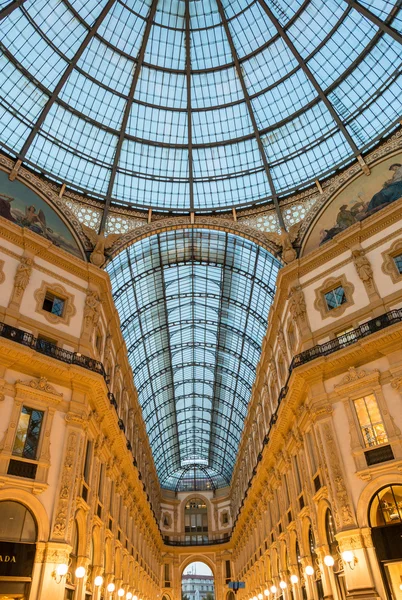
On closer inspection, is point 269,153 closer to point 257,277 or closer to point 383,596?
point 257,277

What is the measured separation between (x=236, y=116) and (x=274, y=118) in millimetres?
3164

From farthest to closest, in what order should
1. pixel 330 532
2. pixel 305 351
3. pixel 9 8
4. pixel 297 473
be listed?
pixel 297 473 → pixel 9 8 → pixel 305 351 → pixel 330 532

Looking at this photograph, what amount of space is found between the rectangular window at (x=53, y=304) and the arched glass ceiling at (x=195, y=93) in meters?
9.81

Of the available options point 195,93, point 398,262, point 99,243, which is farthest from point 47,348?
point 195,93

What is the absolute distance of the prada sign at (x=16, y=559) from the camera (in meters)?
16.5

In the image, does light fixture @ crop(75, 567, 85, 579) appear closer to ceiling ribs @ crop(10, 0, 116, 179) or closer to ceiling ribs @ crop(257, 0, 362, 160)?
ceiling ribs @ crop(10, 0, 116, 179)

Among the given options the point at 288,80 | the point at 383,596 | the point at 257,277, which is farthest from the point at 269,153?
the point at 383,596

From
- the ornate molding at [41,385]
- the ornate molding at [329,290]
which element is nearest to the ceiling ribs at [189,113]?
the ornate molding at [329,290]

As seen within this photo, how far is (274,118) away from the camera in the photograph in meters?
33.5

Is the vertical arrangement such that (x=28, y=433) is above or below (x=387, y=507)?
above

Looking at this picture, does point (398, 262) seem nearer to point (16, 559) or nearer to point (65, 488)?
point (65, 488)

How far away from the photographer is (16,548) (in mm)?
16906

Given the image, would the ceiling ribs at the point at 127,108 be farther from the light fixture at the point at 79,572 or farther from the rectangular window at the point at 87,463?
the light fixture at the point at 79,572

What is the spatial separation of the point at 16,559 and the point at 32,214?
17.9 m
